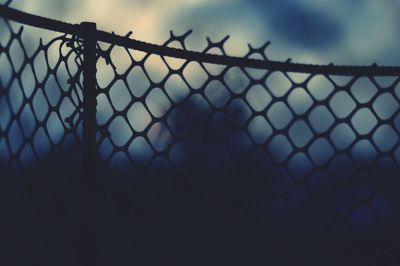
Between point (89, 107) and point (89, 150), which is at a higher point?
point (89, 107)

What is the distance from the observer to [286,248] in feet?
6.27

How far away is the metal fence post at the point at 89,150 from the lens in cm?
173

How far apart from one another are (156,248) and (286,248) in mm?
444

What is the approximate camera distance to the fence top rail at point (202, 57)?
1743mm

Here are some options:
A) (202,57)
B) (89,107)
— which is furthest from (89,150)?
(202,57)

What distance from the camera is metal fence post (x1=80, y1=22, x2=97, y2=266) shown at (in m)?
1.73

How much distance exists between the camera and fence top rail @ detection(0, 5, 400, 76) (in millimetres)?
1743

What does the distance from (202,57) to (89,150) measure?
1.51 ft

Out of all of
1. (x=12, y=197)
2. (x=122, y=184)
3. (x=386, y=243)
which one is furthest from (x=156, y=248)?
(x=386, y=243)

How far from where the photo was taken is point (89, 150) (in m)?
1.77

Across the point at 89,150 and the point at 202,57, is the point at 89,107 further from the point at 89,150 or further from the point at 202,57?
the point at 202,57

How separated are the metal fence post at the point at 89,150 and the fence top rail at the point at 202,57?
0.12 feet

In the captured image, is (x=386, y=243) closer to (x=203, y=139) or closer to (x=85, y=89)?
(x=203, y=139)

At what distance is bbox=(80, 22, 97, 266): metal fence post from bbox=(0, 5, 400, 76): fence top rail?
4cm
